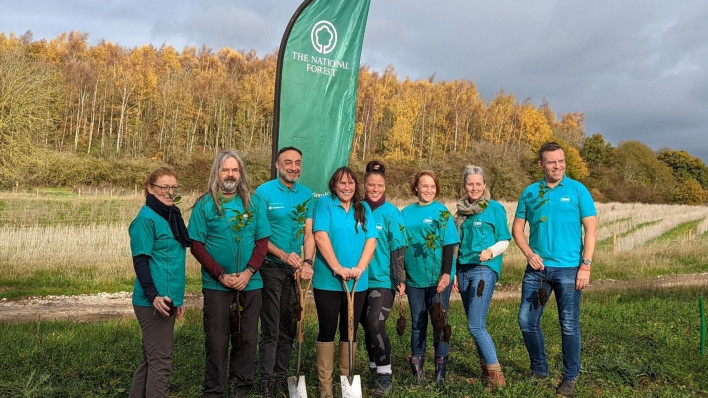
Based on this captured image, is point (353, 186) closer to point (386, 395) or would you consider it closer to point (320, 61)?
point (386, 395)

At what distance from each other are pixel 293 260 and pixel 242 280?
551 mm

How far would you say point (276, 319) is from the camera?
15.5 ft

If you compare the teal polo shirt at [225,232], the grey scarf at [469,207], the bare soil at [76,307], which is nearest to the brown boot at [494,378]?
the grey scarf at [469,207]

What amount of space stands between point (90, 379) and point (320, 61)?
377cm

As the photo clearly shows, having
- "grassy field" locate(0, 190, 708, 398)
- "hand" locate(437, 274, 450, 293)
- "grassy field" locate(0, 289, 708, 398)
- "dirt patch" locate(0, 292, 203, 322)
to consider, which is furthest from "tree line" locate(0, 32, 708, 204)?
"hand" locate(437, 274, 450, 293)

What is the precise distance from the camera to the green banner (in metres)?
5.91

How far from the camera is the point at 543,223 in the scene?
493cm

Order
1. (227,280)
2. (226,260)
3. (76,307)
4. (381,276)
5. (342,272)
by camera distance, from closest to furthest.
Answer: (227,280), (226,260), (342,272), (381,276), (76,307)

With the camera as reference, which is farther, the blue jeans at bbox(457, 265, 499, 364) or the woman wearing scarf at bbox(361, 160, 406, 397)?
the blue jeans at bbox(457, 265, 499, 364)

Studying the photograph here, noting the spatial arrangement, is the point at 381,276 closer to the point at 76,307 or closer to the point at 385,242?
the point at 385,242

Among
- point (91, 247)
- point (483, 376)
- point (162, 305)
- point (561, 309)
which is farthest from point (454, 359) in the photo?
point (91, 247)

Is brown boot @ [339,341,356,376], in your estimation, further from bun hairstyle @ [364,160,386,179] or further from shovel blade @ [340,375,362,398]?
bun hairstyle @ [364,160,386,179]

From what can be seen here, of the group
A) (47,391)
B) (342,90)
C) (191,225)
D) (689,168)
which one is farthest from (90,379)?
(689,168)

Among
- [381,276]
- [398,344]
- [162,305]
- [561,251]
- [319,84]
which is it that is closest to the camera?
[162,305]
